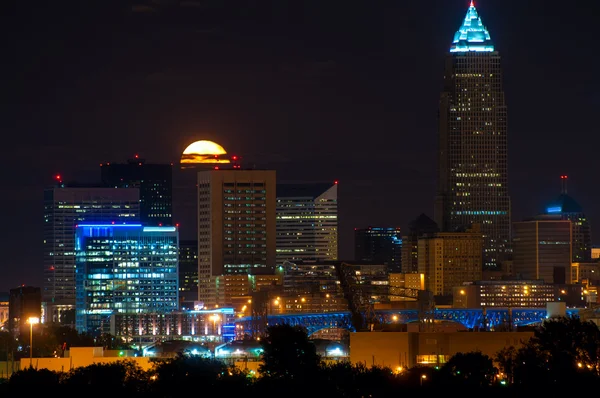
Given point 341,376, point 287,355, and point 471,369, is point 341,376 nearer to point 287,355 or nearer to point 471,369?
point 471,369

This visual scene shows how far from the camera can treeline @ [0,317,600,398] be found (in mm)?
123625

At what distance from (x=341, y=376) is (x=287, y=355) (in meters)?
12.7

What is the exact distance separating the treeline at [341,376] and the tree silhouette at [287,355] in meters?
0.07

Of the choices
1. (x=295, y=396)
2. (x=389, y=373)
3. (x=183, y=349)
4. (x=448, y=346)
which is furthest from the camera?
(x=183, y=349)

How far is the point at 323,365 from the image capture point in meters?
143

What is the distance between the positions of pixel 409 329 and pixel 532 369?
40097 millimetres

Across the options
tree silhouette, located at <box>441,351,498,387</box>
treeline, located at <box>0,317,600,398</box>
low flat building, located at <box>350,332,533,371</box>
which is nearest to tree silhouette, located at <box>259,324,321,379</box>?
treeline, located at <box>0,317,600,398</box>

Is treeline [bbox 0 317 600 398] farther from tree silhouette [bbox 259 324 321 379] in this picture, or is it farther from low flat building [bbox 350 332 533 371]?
low flat building [bbox 350 332 533 371]

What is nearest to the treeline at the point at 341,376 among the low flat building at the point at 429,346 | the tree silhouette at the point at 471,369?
the tree silhouette at the point at 471,369

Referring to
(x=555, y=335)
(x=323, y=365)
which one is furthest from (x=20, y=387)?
(x=555, y=335)

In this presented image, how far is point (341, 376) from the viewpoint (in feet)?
429

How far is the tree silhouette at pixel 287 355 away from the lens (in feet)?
449

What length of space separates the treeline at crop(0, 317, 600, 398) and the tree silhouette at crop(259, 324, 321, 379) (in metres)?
0.07

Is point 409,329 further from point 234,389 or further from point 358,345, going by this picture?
point 234,389
